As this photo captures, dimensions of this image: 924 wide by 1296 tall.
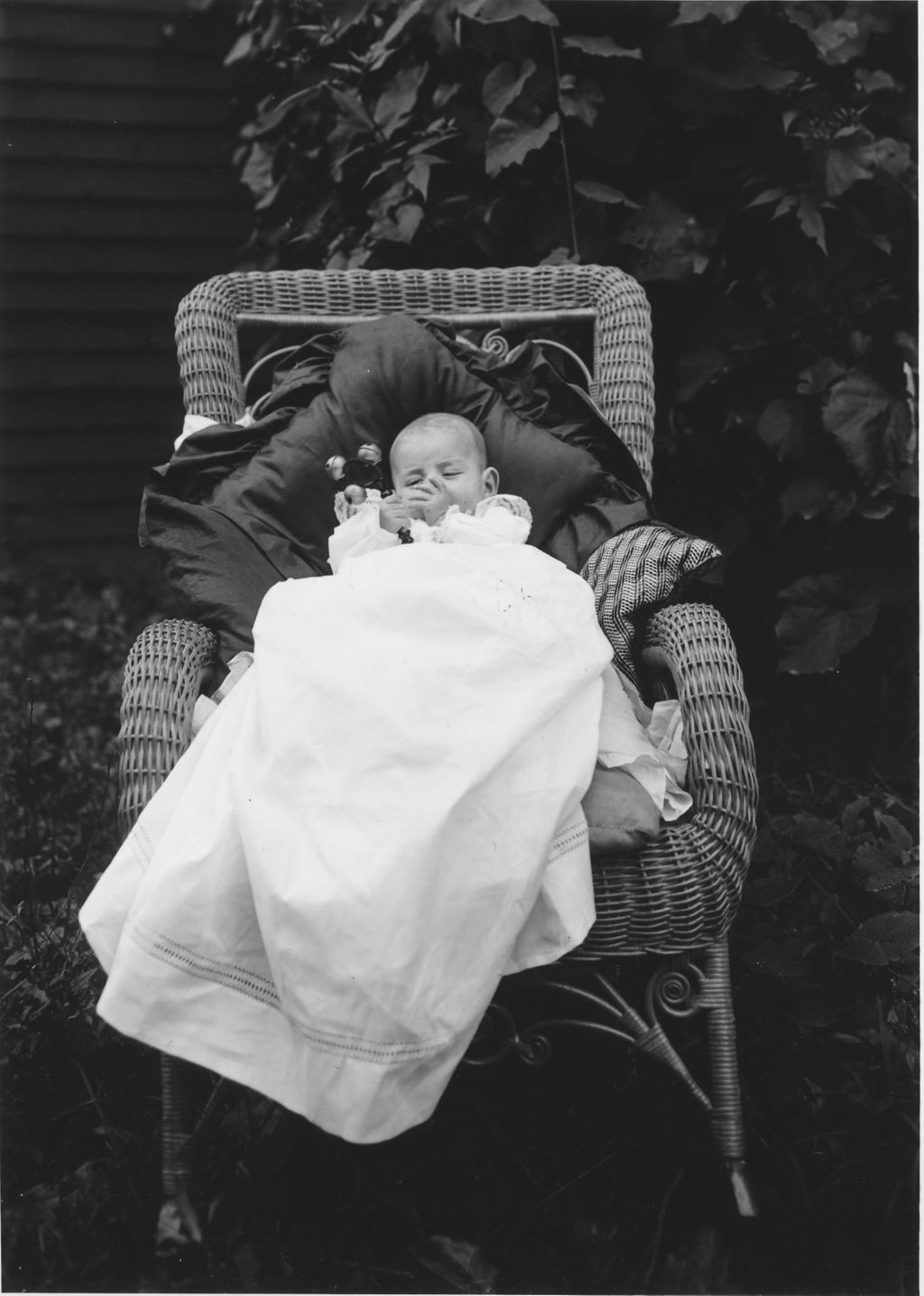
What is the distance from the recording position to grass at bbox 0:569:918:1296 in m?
1.52

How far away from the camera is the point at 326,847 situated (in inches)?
51.6

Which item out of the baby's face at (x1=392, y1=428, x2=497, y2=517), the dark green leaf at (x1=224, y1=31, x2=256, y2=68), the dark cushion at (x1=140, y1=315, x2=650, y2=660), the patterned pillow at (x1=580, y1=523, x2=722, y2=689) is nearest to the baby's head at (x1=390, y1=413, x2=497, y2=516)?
the baby's face at (x1=392, y1=428, x2=497, y2=517)

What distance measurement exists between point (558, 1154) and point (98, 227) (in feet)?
11.3

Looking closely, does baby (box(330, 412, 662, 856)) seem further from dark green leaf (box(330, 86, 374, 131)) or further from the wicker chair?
dark green leaf (box(330, 86, 374, 131))

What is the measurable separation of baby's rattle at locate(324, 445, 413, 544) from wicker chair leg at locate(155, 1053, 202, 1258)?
2.83 ft

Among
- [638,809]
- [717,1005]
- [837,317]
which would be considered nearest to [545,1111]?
[717,1005]

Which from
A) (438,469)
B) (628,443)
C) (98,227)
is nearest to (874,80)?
(628,443)

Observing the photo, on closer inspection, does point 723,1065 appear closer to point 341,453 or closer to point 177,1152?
point 177,1152

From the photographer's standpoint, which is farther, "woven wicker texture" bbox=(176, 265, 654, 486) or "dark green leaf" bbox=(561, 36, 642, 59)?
"dark green leaf" bbox=(561, 36, 642, 59)

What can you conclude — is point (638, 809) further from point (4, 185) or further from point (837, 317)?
point (4, 185)

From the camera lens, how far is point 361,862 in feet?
4.25

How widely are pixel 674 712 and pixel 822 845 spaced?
0.59 metres

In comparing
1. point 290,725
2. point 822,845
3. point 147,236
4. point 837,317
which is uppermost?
point 147,236

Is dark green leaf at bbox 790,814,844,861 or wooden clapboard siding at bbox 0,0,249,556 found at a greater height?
wooden clapboard siding at bbox 0,0,249,556
